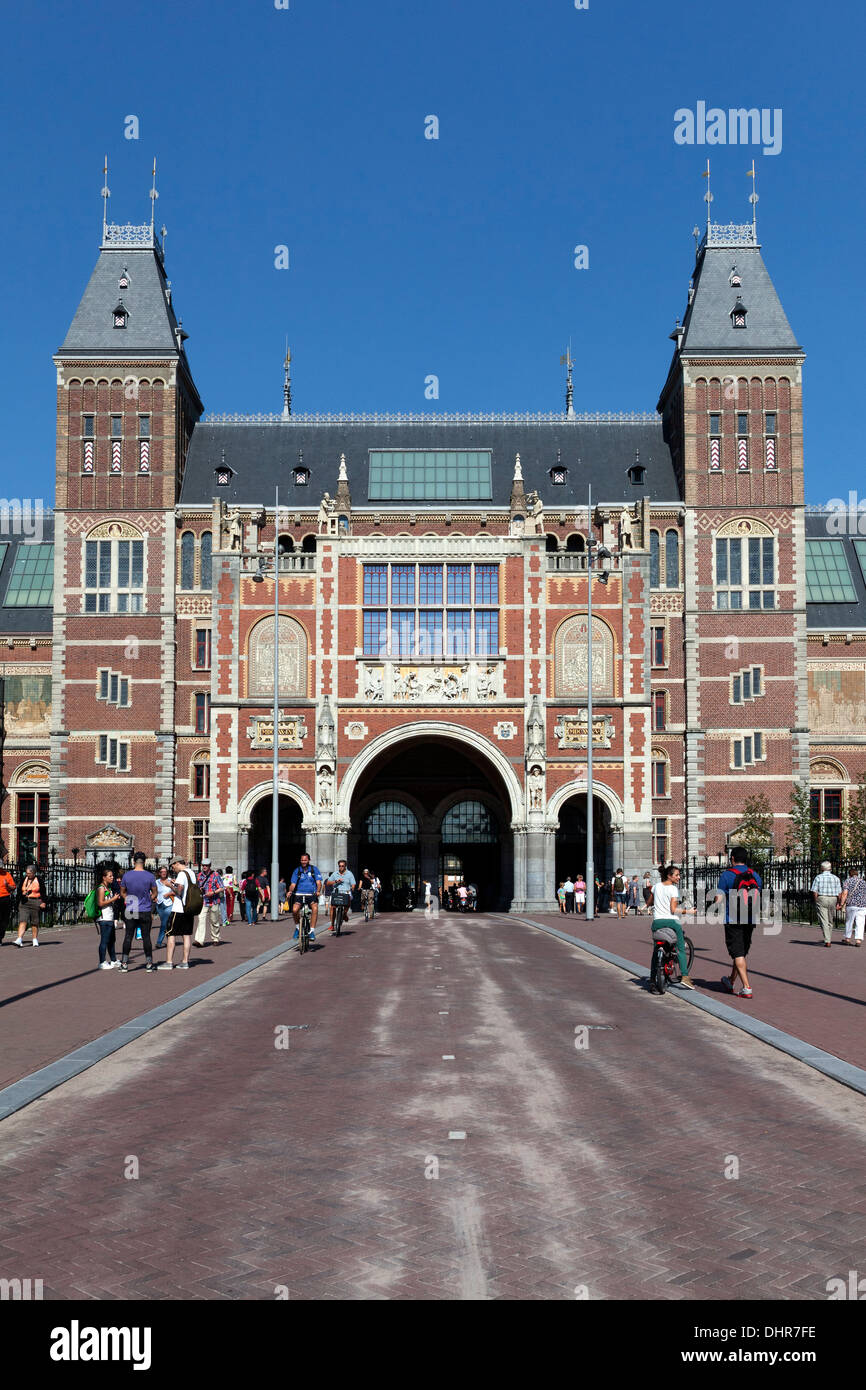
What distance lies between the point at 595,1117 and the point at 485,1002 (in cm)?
732

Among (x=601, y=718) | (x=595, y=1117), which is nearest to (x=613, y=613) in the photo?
(x=601, y=718)

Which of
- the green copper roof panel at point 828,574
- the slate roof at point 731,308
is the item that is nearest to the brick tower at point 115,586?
the slate roof at point 731,308

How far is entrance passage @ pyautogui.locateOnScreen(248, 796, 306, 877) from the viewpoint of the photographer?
52.4m

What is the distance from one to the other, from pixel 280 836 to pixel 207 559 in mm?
12748

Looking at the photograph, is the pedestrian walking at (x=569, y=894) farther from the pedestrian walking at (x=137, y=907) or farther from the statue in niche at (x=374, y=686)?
the pedestrian walking at (x=137, y=907)

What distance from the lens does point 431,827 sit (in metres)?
57.4

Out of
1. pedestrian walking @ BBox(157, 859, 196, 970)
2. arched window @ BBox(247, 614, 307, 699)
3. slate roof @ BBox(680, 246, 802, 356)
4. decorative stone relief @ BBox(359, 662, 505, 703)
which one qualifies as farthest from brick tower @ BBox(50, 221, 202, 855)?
pedestrian walking @ BBox(157, 859, 196, 970)

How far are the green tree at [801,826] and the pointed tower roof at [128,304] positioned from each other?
33373 mm

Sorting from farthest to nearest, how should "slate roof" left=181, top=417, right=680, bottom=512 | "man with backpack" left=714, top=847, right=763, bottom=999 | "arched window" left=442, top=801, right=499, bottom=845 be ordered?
"slate roof" left=181, top=417, right=680, bottom=512 → "arched window" left=442, top=801, right=499, bottom=845 → "man with backpack" left=714, top=847, right=763, bottom=999

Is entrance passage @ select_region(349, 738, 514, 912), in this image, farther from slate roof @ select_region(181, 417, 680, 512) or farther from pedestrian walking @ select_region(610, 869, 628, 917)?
slate roof @ select_region(181, 417, 680, 512)

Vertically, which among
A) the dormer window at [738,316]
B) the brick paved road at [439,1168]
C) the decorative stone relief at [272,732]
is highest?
the dormer window at [738,316]

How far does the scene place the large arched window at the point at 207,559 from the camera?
56.3 m

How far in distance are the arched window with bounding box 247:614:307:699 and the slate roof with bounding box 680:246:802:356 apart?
2193 centimetres

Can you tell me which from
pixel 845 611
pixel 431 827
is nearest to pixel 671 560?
pixel 845 611
